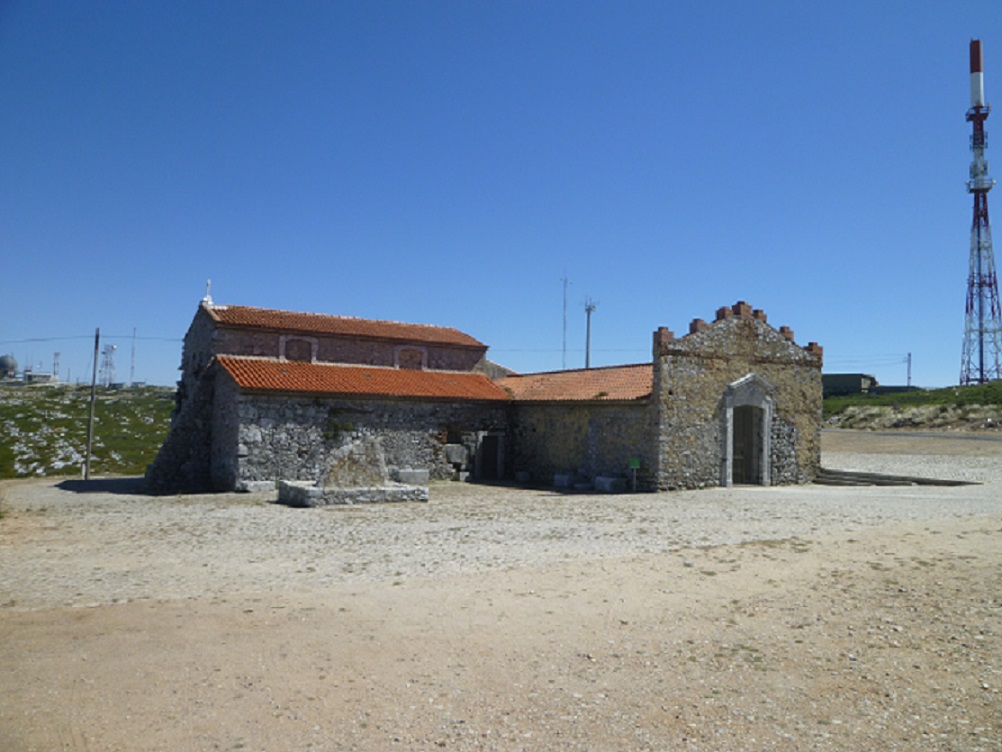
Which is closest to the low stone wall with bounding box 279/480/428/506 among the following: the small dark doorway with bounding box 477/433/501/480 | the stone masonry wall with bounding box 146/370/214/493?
the stone masonry wall with bounding box 146/370/214/493

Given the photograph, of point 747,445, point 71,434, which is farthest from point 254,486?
point 71,434

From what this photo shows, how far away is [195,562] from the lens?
1027 centimetres

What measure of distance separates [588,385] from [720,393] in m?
4.58

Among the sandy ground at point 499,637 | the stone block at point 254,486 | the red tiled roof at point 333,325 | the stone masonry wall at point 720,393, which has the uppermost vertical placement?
the red tiled roof at point 333,325

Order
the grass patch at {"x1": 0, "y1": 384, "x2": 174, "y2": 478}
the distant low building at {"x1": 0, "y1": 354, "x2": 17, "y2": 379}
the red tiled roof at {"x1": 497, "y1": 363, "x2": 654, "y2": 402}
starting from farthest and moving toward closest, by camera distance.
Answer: the distant low building at {"x1": 0, "y1": 354, "x2": 17, "y2": 379} → the grass patch at {"x1": 0, "y1": 384, "x2": 174, "y2": 478} → the red tiled roof at {"x1": 497, "y1": 363, "x2": 654, "y2": 402}

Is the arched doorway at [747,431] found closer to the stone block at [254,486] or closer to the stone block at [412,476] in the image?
the stone block at [412,476]

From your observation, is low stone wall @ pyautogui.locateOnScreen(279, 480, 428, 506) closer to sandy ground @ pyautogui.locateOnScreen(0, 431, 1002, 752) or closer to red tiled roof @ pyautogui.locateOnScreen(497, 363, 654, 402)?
sandy ground @ pyautogui.locateOnScreen(0, 431, 1002, 752)

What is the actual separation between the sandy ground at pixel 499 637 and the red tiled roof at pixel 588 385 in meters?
9.75

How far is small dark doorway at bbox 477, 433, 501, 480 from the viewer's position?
1037 inches

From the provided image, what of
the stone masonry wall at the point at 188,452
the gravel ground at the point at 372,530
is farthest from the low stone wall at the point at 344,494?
the stone masonry wall at the point at 188,452

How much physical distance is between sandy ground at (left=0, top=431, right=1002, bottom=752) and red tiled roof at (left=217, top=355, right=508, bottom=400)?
8.33 meters

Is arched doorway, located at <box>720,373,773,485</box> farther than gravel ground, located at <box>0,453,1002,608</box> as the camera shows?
Yes

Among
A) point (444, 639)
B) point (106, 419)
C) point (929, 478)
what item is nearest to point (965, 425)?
point (929, 478)

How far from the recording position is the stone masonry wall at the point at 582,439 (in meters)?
22.3
